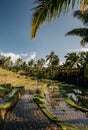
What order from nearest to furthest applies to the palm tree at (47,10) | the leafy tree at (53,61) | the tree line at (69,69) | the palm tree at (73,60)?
the palm tree at (47,10) < the tree line at (69,69) < the palm tree at (73,60) < the leafy tree at (53,61)

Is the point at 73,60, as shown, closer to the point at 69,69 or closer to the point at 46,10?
the point at 69,69

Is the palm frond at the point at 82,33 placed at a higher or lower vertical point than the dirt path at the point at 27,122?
higher

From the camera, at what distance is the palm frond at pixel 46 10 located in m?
4.09

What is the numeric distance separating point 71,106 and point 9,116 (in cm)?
590

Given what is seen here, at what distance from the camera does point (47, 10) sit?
164 inches

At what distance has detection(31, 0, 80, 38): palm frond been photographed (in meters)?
4.09

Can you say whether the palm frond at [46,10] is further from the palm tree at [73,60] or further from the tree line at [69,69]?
the palm tree at [73,60]

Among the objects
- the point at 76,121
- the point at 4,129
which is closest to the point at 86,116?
the point at 76,121

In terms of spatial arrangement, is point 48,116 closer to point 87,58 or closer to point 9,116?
point 9,116

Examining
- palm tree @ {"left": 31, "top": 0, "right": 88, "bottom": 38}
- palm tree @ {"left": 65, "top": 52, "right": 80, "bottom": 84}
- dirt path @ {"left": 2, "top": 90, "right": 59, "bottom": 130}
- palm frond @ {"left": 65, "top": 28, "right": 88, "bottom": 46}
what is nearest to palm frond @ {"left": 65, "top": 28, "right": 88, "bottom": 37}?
palm frond @ {"left": 65, "top": 28, "right": 88, "bottom": 46}

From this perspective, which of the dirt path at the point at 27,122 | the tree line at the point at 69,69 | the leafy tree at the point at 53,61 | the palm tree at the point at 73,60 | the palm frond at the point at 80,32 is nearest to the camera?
the dirt path at the point at 27,122

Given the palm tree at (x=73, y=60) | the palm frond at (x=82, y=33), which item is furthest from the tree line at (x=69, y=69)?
the palm frond at (x=82, y=33)

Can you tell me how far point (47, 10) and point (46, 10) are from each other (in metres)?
0.02

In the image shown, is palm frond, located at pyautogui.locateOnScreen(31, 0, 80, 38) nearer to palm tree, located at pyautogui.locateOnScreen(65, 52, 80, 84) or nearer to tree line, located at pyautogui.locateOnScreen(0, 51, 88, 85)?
tree line, located at pyautogui.locateOnScreen(0, 51, 88, 85)
